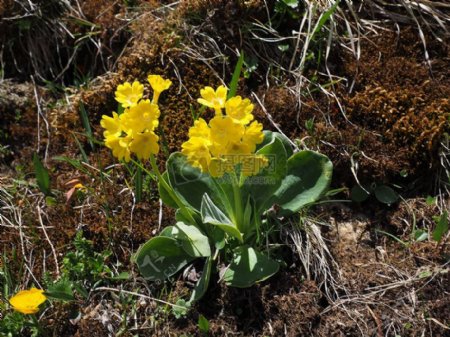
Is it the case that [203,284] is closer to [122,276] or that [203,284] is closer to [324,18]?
[122,276]

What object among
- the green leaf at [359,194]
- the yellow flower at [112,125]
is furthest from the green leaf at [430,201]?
the yellow flower at [112,125]

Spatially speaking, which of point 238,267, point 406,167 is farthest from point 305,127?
point 238,267

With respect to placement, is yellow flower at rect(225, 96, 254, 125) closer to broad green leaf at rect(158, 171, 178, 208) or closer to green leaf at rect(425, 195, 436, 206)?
broad green leaf at rect(158, 171, 178, 208)

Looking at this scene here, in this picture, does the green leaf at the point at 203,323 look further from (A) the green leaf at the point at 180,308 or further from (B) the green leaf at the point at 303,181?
(B) the green leaf at the point at 303,181

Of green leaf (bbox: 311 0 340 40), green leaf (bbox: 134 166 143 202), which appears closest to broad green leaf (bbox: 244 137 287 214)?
green leaf (bbox: 134 166 143 202)

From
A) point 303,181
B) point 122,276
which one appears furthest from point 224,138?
point 122,276

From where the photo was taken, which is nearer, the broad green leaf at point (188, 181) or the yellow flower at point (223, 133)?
the yellow flower at point (223, 133)

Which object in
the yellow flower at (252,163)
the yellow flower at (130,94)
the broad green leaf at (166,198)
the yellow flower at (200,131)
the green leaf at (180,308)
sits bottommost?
the green leaf at (180,308)

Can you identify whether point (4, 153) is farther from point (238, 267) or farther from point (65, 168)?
point (238, 267)
